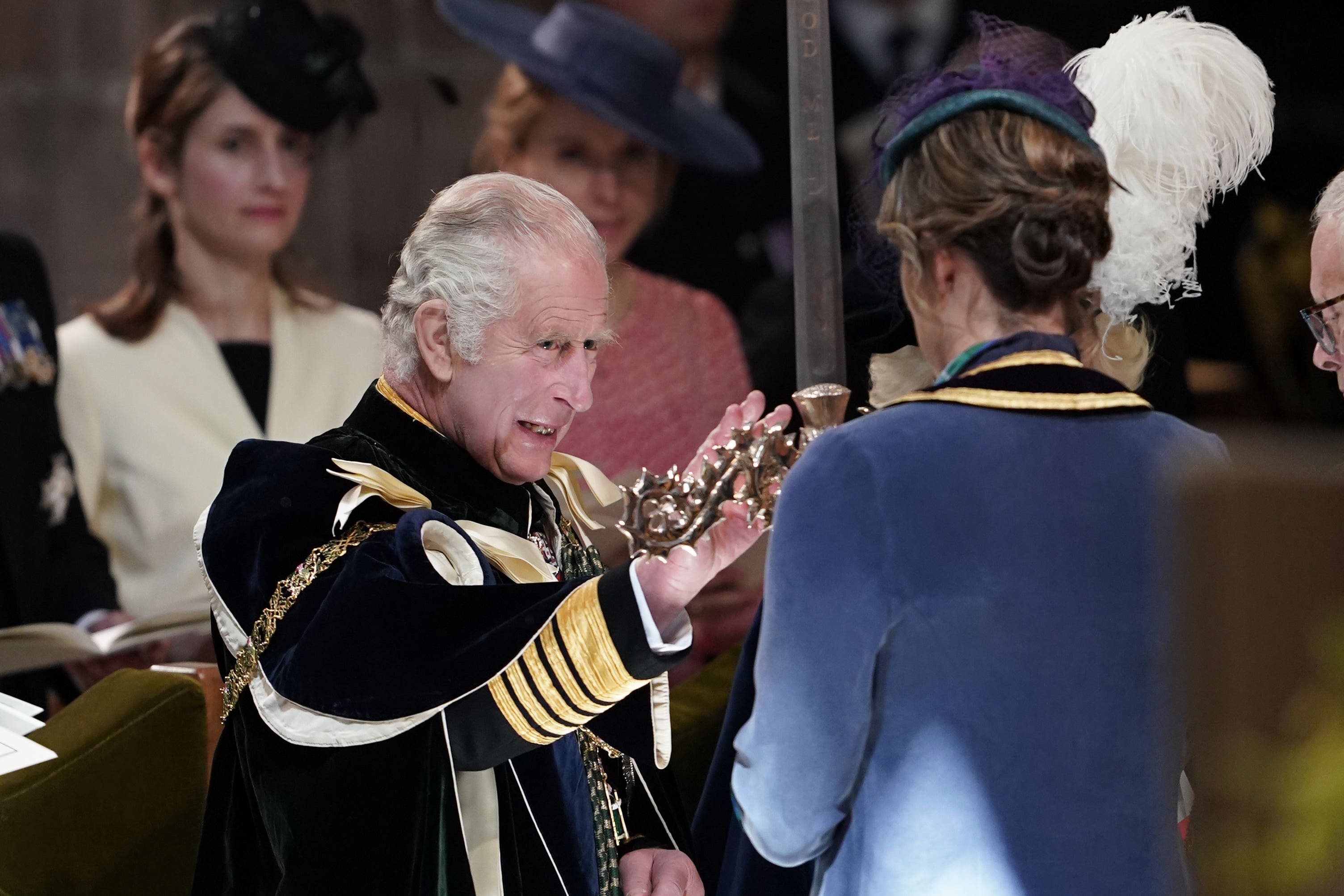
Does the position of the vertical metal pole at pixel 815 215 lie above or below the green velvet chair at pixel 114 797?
above

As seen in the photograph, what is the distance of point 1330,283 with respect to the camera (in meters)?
2.48

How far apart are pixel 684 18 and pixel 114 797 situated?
2.87 m

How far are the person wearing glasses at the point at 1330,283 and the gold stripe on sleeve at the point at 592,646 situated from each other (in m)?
1.31

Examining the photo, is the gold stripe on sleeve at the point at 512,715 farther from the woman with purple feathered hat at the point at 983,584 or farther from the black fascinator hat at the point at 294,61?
the black fascinator hat at the point at 294,61

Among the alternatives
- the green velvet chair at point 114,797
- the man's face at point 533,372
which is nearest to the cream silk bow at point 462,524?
the man's face at point 533,372

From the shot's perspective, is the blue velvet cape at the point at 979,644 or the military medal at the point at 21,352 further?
the military medal at the point at 21,352

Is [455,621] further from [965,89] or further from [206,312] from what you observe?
[206,312]

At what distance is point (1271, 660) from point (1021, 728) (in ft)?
3.09

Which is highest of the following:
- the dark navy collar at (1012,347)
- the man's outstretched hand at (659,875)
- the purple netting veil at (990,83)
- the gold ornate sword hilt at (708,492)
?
the purple netting veil at (990,83)

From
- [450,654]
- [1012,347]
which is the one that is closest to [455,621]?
[450,654]

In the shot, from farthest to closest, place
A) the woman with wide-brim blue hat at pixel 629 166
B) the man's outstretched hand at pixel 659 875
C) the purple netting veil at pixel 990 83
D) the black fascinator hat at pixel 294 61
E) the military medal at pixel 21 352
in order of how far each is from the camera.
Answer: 1. the woman with wide-brim blue hat at pixel 629 166
2. the black fascinator hat at pixel 294 61
3. the military medal at pixel 21 352
4. the man's outstretched hand at pixel 659 875
5. the purple netting veil at pixel 990 83

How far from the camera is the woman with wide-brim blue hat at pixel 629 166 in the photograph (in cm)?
452

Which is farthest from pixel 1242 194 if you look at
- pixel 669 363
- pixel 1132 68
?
pixel 1132 68

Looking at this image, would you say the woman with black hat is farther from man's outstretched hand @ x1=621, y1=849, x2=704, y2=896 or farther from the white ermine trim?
the white ermine trim
